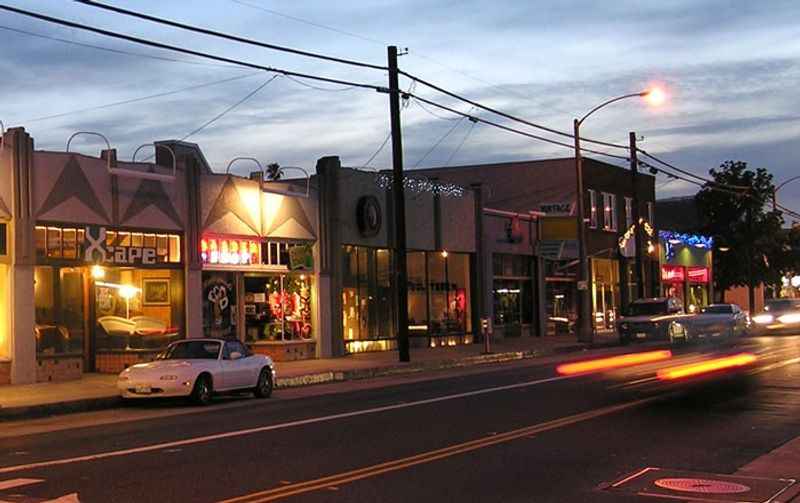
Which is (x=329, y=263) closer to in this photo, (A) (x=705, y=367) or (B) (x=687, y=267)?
(A) (x=705, y=367)

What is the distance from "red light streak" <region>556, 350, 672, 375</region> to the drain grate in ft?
47.8

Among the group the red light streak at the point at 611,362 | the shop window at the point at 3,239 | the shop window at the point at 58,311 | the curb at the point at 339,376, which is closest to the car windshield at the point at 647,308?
the curb at the point at 339,376

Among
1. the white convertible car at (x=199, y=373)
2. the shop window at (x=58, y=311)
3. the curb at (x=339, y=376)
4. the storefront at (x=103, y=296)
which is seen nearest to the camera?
the curb at (x=339, y=376)

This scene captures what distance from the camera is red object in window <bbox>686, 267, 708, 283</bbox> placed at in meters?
63.6

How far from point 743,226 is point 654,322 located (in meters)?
29.8

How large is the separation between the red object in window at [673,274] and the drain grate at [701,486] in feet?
166

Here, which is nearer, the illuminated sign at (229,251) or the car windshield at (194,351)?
the car windshield at (194,351)

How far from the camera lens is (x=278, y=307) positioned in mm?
30281

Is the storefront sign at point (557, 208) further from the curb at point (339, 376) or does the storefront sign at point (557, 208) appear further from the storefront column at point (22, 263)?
the storefront column at point (22, 263)

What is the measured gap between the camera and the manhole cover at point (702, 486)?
31.7 feet

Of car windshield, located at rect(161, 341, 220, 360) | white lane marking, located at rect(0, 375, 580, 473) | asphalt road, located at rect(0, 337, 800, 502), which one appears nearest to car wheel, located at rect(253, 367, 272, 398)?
asphalt road, located at rect(0, 337, 800, 502)

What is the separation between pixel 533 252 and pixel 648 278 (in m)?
15.2


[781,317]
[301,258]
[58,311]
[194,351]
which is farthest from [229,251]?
[781,317]

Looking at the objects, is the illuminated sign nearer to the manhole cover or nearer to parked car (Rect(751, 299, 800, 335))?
the manhole cover
